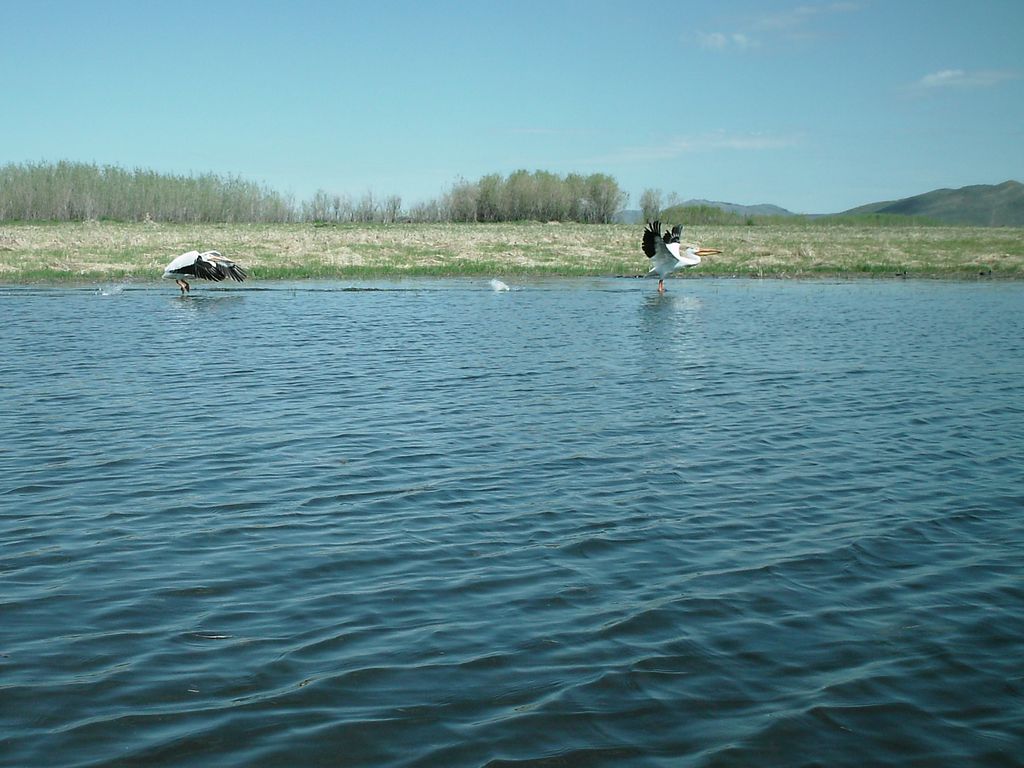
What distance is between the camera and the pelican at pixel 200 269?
27.2 meters

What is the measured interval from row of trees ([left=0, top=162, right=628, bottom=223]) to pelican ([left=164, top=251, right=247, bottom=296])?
54045mm

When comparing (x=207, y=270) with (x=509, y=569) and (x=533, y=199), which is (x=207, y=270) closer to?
(x=509, y=569)

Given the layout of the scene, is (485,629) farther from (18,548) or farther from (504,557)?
(18,548)

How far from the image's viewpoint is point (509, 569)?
6.00 meters

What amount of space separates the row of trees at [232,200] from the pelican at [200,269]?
5405 centimetres

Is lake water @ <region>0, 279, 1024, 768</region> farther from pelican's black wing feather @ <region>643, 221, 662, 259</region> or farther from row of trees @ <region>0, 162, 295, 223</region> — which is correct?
row of trees @ <region>0, 162, 295, 223</region>

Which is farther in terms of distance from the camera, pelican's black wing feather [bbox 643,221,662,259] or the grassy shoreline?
the grassy shoreline

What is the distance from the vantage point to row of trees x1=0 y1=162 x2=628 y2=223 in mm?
80500

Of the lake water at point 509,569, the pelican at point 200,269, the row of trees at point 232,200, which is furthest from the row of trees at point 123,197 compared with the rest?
the lake water at point 509,569

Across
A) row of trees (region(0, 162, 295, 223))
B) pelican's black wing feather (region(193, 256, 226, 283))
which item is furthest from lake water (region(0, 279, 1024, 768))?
row of trees (region(0, 162, 295, 223))

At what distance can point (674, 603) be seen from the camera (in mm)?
5508

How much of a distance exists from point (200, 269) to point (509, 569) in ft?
78.3

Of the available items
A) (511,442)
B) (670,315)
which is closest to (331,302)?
(670,315)

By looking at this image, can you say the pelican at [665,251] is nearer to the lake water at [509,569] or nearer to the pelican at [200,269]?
the pelican at [200,269]
